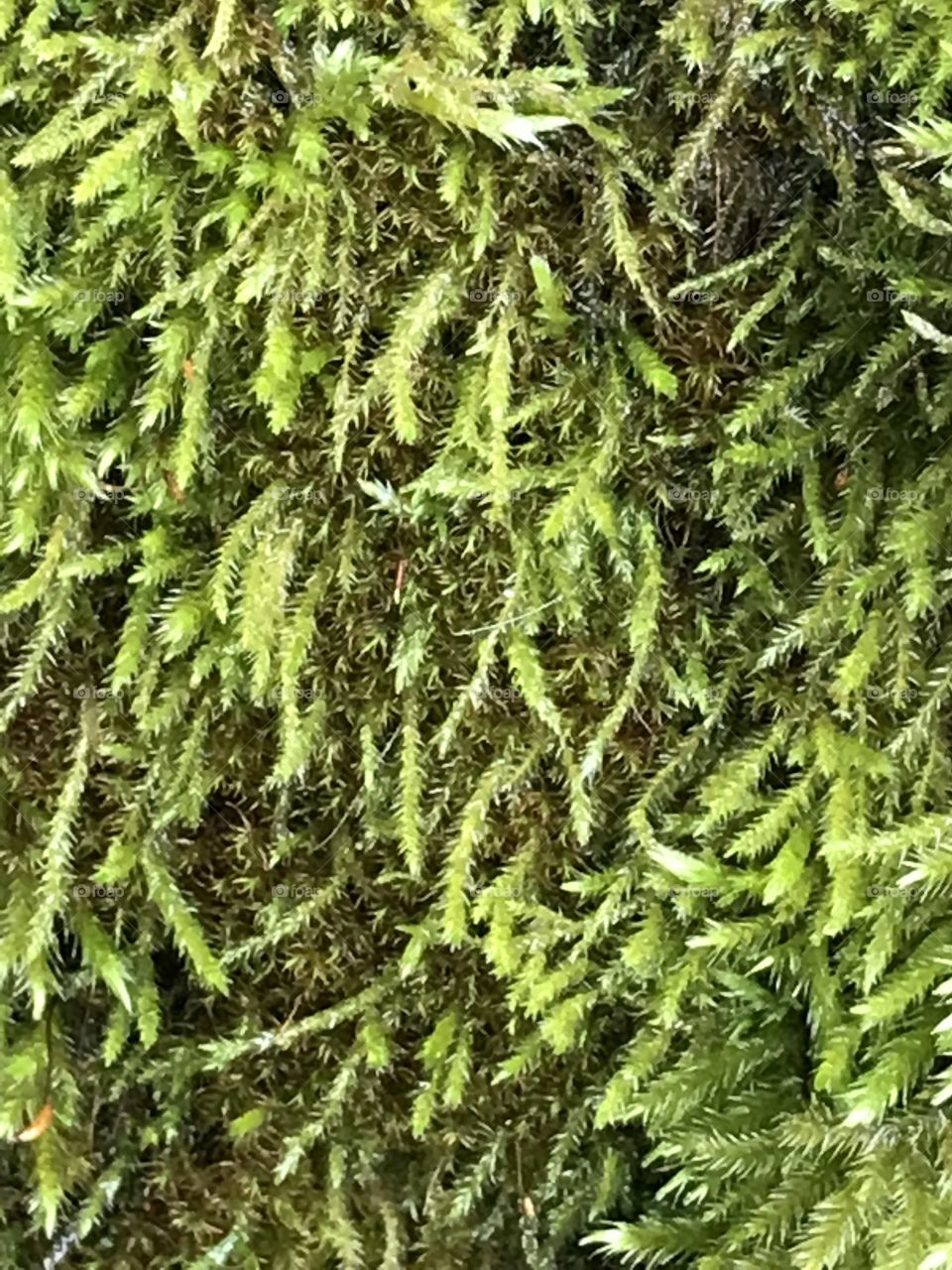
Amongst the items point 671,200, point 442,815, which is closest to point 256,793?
point 442,815

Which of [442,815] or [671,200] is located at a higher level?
[671,200]

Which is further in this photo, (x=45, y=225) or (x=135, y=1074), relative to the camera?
(x=135, y=1074)

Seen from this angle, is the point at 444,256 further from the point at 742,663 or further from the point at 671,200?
the point at 742,663

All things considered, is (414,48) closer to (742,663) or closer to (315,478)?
(315,478)

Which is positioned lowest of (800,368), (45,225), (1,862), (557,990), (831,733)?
(557,990)

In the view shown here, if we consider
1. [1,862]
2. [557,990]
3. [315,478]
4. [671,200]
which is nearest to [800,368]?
[671,200]

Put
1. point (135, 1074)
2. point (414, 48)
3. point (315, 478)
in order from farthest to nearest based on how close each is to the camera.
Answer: point (135, 1074) → point (315, 478) → point (414, 48)

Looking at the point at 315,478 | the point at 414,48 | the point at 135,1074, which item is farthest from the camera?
the point at 135,1074
